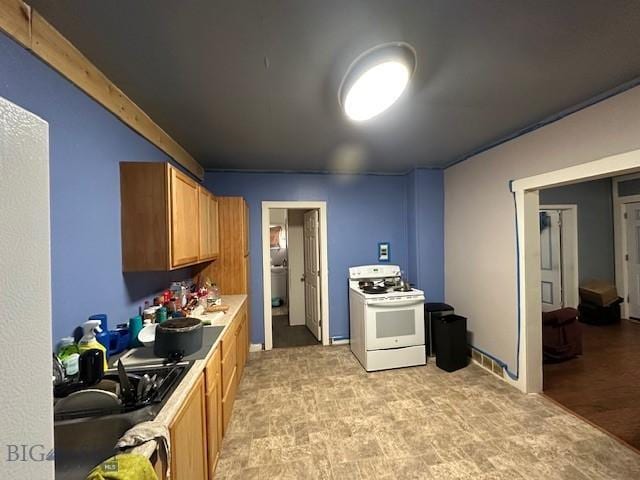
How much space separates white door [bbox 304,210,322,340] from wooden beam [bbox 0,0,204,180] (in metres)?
2.31

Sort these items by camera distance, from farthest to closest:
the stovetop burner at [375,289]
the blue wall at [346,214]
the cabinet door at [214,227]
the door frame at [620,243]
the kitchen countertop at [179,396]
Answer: the door frame at [620,243] → the blue wall at [346,214] → the stovetop burner at [375,289] → the cabinet door at [214,227] → the kitchen countertop at [179,396]

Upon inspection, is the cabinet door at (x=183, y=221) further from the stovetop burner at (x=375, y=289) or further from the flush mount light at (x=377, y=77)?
the stovetop burner at (x=375, y=289)

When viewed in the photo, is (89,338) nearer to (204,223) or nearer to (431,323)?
(204,223)

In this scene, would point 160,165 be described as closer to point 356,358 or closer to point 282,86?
point 282,86

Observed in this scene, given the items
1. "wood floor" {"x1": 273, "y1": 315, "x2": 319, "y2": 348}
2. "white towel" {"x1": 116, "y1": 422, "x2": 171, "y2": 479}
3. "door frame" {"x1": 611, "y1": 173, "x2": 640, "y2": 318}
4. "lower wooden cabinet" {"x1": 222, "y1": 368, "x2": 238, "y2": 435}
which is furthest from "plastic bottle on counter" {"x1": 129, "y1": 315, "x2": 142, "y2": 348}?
"door frame" {"x1": 611, "y1": 173, "x2": 640, "y2": 318}

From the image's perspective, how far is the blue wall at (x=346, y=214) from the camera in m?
3.65

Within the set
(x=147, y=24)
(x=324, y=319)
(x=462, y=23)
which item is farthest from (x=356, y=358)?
(x=147, y=24)

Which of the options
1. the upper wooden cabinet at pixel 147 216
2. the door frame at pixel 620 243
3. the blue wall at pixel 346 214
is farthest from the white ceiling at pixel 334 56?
the door frame at pixel 620 243

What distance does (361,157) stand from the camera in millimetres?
3186

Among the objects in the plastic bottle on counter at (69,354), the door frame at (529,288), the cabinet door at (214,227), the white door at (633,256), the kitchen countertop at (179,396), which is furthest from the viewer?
the white door at (633,256)

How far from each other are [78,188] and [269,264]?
94.4 inches

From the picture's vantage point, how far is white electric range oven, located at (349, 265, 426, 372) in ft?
9.92

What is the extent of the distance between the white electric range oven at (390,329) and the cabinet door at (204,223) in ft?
5.72

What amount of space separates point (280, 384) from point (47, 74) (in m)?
2.81
